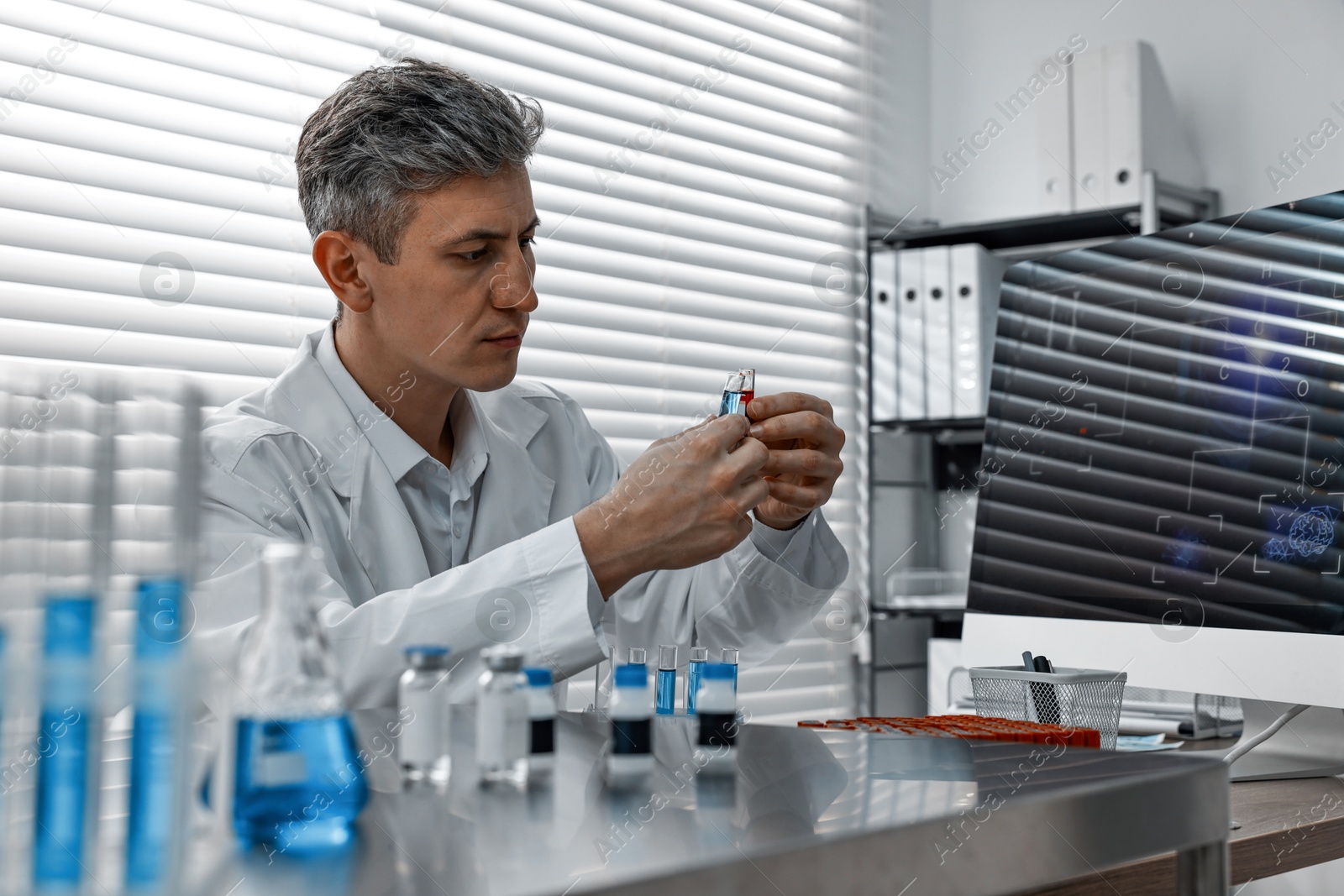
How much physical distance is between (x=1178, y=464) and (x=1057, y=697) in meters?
0.35

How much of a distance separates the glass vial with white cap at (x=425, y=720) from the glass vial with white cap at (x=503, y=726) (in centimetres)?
2

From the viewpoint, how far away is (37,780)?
0.35 meters

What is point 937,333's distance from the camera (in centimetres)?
240

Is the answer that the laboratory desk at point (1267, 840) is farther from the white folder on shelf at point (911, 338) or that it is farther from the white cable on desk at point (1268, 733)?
the white folder on shelf at point (911, 338)

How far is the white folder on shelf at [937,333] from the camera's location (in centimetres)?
238

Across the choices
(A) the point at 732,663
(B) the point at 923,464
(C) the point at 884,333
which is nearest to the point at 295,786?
(A) the point at 732,663

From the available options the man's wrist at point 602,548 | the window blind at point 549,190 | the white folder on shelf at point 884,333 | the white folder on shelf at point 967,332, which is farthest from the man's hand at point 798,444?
the white folder on shelf at point 884,333

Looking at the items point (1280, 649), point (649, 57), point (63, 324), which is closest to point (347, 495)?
Answer: point (63, 324)

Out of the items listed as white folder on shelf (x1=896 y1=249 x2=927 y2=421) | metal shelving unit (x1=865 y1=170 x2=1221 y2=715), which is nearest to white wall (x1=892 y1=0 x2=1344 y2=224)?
metal shelving unit (x1=865 y1=170 x2=1221 y2=715)

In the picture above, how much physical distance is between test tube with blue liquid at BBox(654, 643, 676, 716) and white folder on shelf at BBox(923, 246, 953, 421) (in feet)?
5.66

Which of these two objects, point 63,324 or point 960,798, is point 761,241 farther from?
point 960,798

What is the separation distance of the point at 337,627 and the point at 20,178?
1037 millimetres

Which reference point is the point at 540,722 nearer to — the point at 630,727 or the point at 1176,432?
the point at 630,727

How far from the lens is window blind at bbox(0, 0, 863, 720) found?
1.56 metres
